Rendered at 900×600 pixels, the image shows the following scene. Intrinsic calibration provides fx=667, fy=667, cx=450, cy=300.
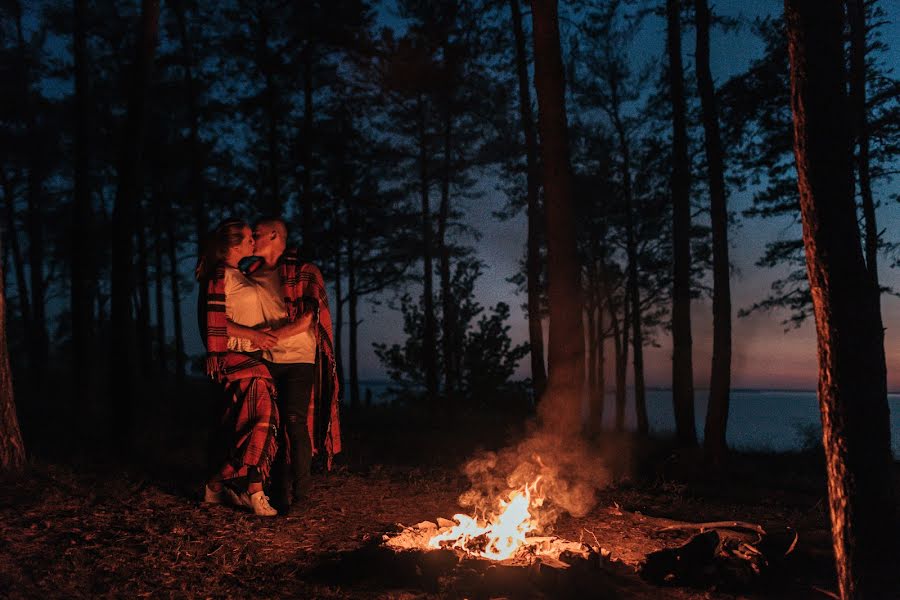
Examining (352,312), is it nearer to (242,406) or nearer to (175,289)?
(175,289)

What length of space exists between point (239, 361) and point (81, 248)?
8.42m

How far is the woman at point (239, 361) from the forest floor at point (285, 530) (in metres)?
0.36

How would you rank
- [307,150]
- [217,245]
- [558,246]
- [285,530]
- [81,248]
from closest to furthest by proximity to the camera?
[285,530] → [217,245] → [558,246] → [81,248] → [307,150]

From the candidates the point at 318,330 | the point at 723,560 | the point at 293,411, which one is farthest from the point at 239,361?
the point at 723,560

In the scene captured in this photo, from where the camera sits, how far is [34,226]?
74.6ft

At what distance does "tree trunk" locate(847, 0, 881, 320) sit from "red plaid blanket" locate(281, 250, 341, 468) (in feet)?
32.2

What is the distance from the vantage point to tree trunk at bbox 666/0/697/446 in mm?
12492

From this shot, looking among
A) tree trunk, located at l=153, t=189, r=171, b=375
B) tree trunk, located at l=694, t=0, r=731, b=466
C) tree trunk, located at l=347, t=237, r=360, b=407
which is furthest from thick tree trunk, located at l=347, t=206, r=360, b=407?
tree trunk, located at l=694, t=0, r=731, b=466

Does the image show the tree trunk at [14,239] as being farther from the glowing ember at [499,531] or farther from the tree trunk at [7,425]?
the glowing ember at [499,531]

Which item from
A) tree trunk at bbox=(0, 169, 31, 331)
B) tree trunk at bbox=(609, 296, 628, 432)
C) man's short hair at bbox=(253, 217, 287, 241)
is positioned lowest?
tree trunk at bbox=(609, 296, 628, 432)

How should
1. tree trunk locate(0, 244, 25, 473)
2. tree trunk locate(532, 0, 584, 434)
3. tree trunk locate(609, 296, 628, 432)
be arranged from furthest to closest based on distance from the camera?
tree trunk locate(609, 296, 628, 432) → tree trunk locate(532, 0, 584, 434) → tree trunk locate(0, 244, 25, 473)

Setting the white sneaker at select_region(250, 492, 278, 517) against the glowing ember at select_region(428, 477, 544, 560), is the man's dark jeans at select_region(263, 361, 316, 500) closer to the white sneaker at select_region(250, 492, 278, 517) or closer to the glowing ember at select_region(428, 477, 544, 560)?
the white sneaker at select_region(250, 492, 278, 517)

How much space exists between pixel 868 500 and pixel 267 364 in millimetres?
4158

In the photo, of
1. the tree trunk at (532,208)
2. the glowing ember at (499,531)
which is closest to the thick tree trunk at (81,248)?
the tree trunk at (532,208)
